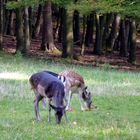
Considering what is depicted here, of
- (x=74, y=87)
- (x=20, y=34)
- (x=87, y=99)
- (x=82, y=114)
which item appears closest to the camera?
(x=82, y=114)

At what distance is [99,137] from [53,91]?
186 centimetres

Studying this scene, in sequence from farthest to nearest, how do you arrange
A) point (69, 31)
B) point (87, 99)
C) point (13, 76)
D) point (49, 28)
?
point (49, 28) < point (69, 31) < point (13, 76) < point (87, 99)

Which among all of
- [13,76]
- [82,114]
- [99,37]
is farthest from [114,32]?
[82,114]

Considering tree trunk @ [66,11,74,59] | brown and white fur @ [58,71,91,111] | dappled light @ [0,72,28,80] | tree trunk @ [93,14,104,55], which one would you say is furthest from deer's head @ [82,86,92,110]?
tree trunk @ [93,14,104,55]

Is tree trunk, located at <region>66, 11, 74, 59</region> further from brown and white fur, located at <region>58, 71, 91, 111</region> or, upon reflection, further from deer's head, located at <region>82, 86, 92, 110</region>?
deer's head, located at <region>82, 86, 92, 110</region>

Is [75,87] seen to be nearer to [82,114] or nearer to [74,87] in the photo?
[74,87]

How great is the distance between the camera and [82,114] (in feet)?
41.4

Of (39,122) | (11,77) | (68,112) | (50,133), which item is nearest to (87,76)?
(11,77)

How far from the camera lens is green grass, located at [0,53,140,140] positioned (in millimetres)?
9352

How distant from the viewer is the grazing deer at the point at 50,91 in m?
10.5

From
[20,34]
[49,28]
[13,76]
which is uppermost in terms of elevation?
[49,28]

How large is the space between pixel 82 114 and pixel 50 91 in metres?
2.07

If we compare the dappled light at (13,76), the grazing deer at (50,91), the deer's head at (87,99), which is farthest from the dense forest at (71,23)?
the grazing deer at (50,91)

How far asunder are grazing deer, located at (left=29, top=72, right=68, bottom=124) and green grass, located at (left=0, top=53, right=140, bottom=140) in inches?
12.2
